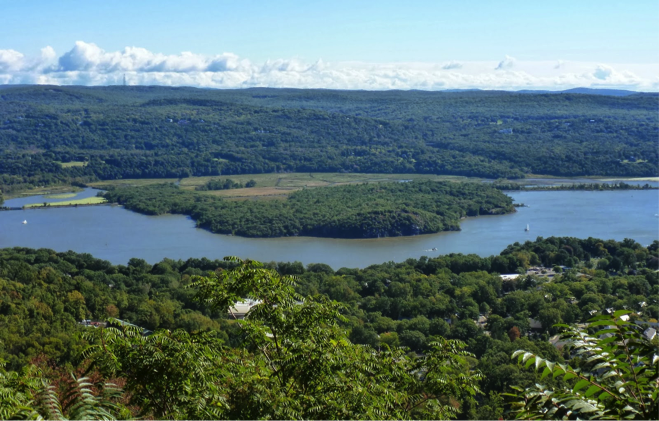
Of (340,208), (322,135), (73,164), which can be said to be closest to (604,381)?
(340,208)

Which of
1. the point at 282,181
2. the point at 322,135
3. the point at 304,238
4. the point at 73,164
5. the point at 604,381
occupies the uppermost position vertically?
the point at 604,381

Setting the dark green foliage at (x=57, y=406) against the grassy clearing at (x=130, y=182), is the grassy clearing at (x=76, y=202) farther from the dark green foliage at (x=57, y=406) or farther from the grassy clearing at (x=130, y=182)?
the dark green foliage at (x=57, y=406)

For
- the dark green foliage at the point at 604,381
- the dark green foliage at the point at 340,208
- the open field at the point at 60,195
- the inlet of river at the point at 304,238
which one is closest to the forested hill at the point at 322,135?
the open field at the point at 60,195

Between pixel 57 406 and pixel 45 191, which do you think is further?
pixel 45 191

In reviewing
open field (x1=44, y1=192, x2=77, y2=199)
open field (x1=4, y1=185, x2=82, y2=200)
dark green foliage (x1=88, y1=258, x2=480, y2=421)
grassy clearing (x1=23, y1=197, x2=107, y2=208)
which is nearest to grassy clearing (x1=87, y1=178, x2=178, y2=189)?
open field (x1=4, y1=185, x2=82, y2=200)

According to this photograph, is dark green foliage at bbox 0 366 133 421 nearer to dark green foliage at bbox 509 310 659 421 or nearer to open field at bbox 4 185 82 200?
dark green foliage at bbox 509 310 659 421

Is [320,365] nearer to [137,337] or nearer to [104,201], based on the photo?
[137,337]

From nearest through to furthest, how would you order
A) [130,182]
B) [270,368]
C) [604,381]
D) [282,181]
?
[604,381] < [270,368] < [282,181] < [130,182]

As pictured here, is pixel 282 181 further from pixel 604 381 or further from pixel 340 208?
pixel 604 381
